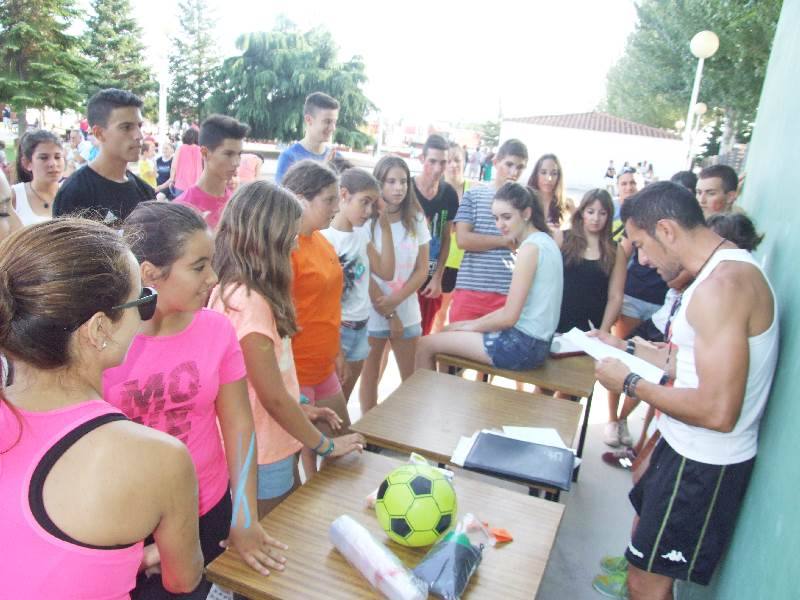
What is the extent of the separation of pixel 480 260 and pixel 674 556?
2.42 m

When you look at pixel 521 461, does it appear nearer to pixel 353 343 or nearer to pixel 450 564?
pixel 450 564

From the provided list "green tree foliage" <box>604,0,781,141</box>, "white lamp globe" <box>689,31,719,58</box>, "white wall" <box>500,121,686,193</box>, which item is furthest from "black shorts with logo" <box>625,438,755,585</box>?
"white wall" <box>500,121,686,193</box>

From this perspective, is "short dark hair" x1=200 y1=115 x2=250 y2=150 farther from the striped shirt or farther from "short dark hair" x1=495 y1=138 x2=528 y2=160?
"short dark hair" x1=495 y1=138 x2=528 y2=160

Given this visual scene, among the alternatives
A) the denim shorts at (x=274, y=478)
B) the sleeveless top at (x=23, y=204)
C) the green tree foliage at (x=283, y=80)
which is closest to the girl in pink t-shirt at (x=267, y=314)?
the denim shorts at (x=274, y=478)

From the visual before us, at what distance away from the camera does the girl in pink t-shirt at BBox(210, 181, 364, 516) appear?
1823 millimetres

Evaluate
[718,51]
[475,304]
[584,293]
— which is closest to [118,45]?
[718,51]

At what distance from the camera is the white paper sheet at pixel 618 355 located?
2666 mm

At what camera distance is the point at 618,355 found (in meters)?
2.88

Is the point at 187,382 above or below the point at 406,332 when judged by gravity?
above

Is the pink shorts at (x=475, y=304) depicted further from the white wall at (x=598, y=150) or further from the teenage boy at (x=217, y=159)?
the white wall at (x=598, y=150)

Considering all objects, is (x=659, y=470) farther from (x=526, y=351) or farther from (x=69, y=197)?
(x=69, y=197)

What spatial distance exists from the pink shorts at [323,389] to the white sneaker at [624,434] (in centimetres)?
236

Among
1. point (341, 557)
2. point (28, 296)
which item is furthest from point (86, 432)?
point (341, 557)

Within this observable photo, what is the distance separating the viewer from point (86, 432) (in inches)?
36.9
